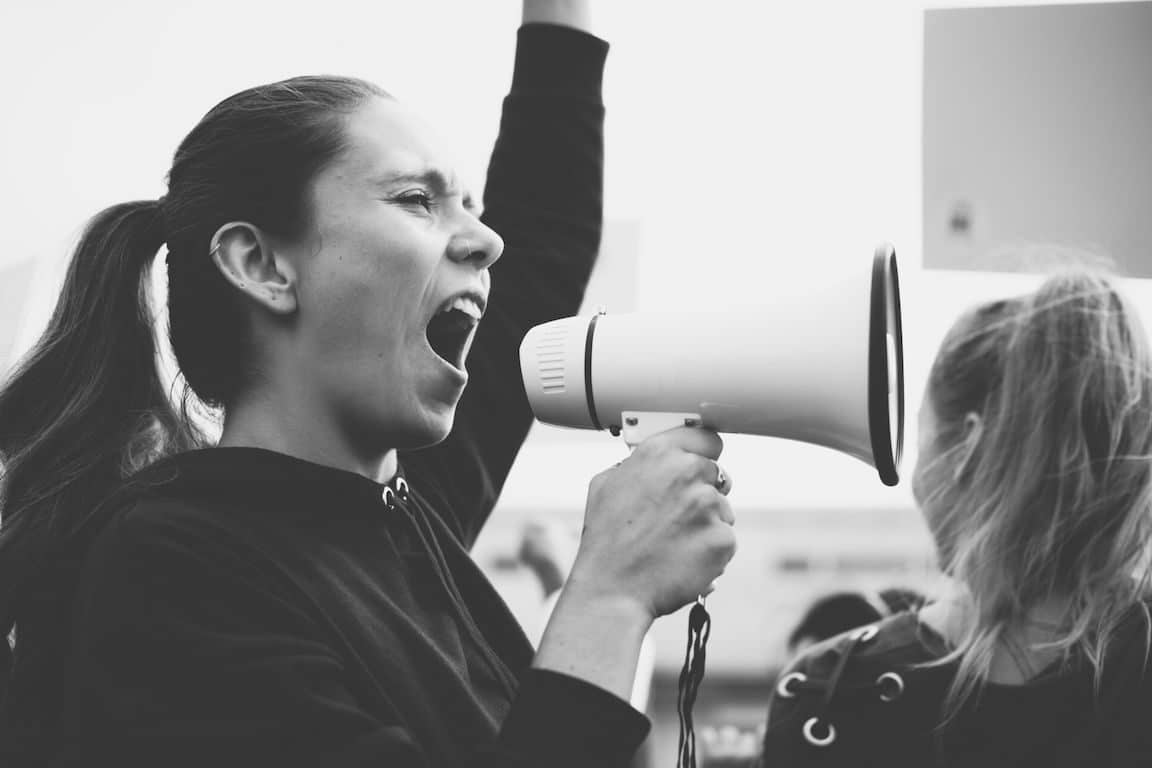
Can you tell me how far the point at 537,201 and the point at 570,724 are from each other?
86 cm

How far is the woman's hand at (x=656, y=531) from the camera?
1024 mm

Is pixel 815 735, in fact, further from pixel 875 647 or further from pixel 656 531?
pixel 656 531

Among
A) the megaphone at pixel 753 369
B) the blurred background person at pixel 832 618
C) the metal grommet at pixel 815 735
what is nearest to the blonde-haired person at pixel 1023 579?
the metal grommet at pixel 815 735

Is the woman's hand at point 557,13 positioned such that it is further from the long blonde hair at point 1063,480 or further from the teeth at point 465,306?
the long blonde hair at point 1063,480

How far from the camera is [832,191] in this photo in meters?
2.21

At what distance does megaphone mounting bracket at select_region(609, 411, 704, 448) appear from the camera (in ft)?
3.91

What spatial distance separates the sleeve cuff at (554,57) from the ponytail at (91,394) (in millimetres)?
555

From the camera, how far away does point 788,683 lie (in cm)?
164

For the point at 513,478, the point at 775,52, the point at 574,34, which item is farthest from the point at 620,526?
the point at 513,478

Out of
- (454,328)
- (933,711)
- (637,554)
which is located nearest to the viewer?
(637,554)

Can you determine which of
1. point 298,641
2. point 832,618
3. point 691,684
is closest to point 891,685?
point 691,684

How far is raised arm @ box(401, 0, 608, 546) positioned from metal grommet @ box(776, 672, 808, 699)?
1.70ft

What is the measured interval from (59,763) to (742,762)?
2.64 m

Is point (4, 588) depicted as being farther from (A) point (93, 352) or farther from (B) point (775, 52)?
(B) point (775, 52)
